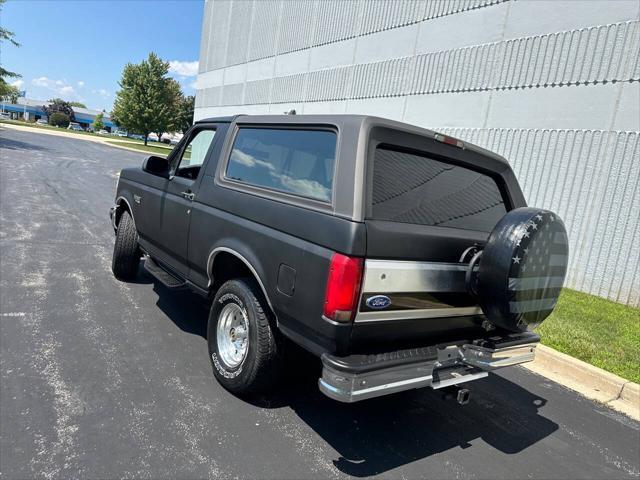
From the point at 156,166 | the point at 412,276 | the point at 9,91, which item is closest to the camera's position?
the point at 412,276

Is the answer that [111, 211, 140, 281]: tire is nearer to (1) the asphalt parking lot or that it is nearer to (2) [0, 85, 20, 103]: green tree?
(1) the asphalt parking lot

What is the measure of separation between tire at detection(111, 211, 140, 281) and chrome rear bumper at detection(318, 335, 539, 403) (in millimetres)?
3706

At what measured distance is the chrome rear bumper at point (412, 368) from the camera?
8.26ft

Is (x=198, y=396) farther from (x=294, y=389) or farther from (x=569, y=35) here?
(x=569, y=35)

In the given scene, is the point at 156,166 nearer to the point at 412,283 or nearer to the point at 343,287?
the point at 343,287

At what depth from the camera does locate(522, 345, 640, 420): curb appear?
4.16 metres

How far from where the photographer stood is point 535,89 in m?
8.68

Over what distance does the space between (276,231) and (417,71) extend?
32.2 feet

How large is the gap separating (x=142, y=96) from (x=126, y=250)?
171 feet

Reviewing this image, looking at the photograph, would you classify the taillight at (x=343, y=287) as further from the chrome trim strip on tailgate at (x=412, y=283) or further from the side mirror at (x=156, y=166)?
the side mirror at (x=156, y=166)

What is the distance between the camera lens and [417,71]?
11477mm

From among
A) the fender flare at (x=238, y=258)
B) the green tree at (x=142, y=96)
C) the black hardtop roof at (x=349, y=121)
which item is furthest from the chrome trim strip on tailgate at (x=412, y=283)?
the green tree at (x=142, y=96)

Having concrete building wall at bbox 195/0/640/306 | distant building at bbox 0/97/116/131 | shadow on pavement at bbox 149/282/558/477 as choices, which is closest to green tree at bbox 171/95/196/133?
distant building at bbox 0/97/116/131

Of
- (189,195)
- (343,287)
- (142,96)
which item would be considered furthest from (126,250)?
(142,96)
